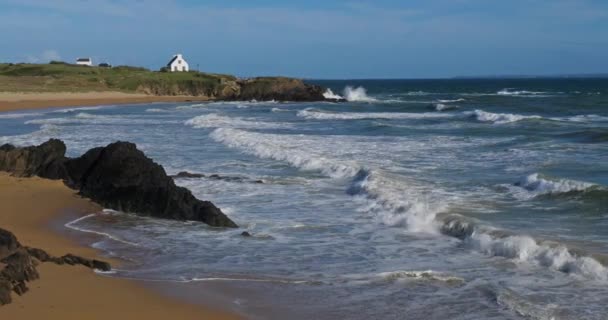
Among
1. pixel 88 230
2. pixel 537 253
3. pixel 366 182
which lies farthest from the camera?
pixel 366 182

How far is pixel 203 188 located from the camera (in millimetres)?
17234

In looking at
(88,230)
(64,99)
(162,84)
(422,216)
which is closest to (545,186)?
(422,216)

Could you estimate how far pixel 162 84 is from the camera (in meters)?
86.1

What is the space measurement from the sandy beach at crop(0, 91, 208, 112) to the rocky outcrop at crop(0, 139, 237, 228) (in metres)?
41.2

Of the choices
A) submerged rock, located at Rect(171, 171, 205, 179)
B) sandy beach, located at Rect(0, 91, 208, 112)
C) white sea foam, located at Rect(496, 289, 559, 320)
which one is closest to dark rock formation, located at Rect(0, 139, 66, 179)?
submerged rock, located at Rect(171, 171, 205, 179)

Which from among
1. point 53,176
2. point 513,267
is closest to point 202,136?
point 53,176

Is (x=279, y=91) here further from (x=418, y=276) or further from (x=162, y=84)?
(x=418, y=276)

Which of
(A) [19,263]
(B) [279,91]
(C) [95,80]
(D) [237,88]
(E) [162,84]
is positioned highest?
(C) [95,80]

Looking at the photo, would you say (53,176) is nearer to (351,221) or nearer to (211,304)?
(351,221)

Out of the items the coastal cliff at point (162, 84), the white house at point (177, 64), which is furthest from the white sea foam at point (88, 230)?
the white house at point (177, 64)

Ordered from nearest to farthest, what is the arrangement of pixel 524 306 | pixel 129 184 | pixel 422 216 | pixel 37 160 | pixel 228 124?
pixel 524 306 → pixel 422 216 → pixel 129 184 → pixel 37 160 → pixel 228 124

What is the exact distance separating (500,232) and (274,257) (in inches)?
132

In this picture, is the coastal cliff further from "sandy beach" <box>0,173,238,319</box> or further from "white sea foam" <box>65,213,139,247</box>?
"sandy beach" <box>0,173,238,319</box>

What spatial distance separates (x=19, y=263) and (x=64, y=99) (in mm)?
65471
